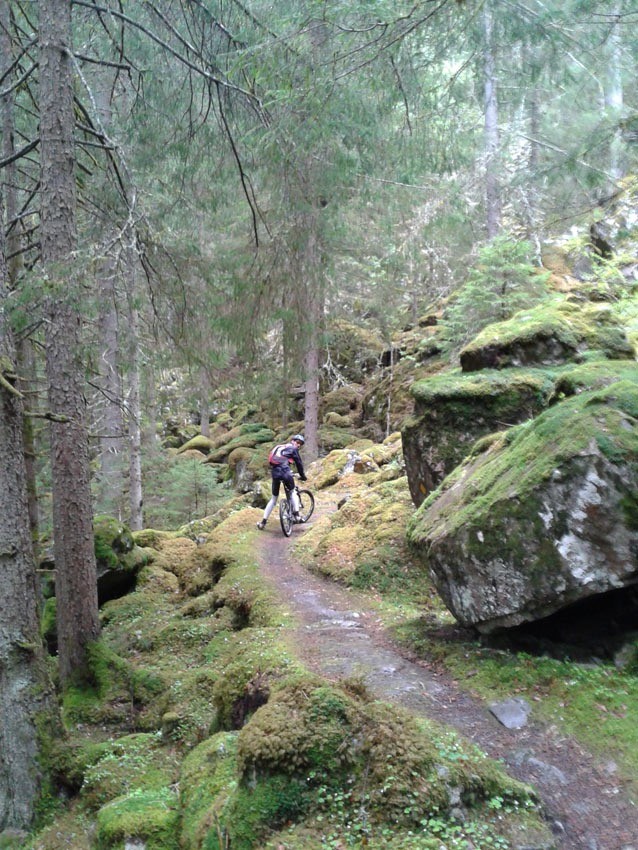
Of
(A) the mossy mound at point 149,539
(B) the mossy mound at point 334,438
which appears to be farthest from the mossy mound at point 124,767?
→ (B) the mossy mound at point 334,438

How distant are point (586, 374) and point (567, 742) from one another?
3.49 m

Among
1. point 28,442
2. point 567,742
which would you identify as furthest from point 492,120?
point 567,742

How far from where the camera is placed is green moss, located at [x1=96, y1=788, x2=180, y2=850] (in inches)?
154

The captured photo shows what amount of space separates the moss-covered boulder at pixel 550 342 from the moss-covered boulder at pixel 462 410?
1.11 ft

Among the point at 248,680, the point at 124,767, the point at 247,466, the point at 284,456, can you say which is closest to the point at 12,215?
the point at 284,456

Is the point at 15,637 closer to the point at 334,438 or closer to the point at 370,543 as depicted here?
the point at 370,543

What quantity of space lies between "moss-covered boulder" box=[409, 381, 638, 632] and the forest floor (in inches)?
29.6

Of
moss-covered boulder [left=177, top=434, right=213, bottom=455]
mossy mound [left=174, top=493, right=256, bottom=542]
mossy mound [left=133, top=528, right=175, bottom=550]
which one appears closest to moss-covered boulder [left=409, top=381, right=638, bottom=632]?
mossy mound [left=133, top=528, right=175, bottom=550]

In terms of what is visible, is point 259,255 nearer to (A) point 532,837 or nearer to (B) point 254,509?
(B) point 254,509

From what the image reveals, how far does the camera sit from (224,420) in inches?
1169

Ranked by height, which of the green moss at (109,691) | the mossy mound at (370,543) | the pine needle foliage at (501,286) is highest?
the pine needle foliage at (501,286)

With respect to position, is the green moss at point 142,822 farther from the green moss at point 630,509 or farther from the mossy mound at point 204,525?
the mossy mound at point 204,525

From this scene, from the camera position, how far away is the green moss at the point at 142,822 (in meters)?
3.92

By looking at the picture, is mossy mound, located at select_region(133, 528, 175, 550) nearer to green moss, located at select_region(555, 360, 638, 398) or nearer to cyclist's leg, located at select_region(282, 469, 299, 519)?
cyclist's leg, located at select_region(282, 469, 299, 519)
